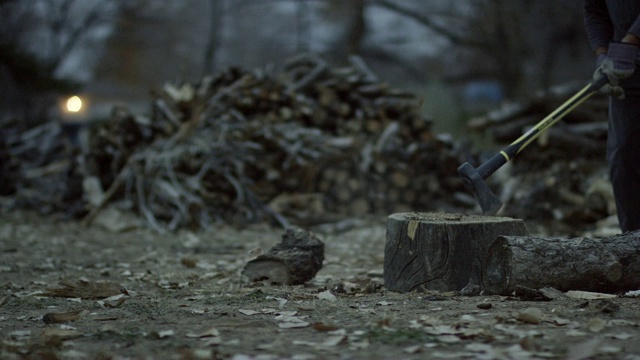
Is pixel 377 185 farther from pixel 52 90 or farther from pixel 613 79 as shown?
pixel 52 90

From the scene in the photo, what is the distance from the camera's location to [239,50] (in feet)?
83.0

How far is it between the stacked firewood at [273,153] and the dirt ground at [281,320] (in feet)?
10.5

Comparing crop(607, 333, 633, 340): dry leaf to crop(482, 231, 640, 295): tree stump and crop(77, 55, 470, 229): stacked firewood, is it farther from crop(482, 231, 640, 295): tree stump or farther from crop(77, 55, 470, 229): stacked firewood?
crop(77, 55, 470, 229): stacked firewood

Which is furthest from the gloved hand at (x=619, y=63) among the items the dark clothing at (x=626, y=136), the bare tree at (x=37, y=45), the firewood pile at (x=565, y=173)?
the bare tree at (x=37, y=45)

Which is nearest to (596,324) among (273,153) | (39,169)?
(273,153)

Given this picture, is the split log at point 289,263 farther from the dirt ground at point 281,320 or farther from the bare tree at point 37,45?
the bare tree at point 37,45

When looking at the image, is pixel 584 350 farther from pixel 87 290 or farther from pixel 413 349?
pixel 87 290

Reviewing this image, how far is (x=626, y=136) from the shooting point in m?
4.78

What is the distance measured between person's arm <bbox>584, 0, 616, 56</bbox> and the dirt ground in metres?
2.08

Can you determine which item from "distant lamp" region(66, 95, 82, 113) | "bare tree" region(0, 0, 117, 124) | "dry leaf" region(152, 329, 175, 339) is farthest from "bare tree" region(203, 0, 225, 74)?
"dry leaf" region(152, 329, 175, 339)

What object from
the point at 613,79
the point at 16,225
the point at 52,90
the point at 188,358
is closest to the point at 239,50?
the point at 52,90

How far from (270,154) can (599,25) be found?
4934mm

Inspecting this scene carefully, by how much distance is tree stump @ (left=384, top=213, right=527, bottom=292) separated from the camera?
Answer: 4.11 m

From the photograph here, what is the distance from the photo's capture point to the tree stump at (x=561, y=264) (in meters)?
3.91
